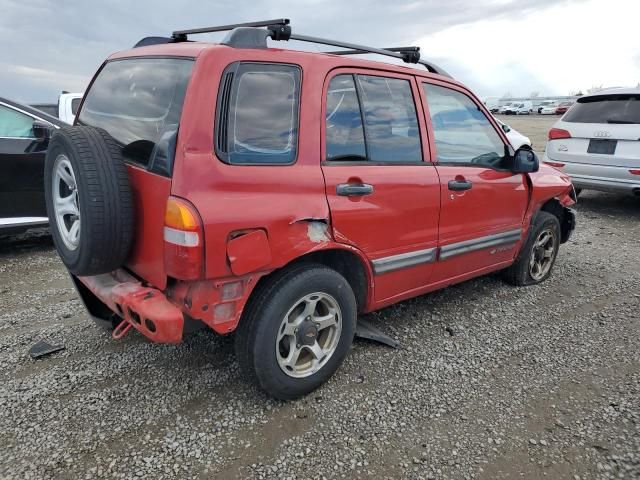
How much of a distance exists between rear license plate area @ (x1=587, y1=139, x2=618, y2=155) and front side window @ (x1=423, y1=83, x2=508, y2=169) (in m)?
3.92

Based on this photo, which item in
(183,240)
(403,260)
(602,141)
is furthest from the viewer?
(602,141)

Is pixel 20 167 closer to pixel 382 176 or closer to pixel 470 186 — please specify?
pixel 382 176

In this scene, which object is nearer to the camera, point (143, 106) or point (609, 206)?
point (143, 106)

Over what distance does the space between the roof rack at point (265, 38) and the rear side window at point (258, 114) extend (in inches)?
5.6

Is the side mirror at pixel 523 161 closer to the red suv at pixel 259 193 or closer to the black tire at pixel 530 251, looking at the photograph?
the red suv at pixel 259 193

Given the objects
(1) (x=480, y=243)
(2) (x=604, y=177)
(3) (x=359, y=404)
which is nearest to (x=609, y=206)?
(2) (x=604, y=177)

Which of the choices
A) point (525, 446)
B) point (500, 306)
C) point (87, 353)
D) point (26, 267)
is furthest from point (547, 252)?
point (26, 267)

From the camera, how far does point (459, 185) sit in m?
3.17

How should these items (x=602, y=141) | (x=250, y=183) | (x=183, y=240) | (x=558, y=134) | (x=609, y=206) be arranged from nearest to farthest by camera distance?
1. (x=183, y=240)
2. (x=250, y=183)
3. (x=602, y=141)
4. (x=558, y=134)
5. (x=609, y=206)

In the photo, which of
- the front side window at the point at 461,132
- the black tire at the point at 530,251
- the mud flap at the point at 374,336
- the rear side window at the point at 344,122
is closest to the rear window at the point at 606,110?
the black tire at the point at 530,251

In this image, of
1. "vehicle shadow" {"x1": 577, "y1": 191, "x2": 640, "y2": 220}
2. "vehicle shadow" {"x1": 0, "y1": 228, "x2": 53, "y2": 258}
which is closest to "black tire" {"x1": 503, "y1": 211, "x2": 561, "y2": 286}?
"vehicle shadow" {"x1": 577, "y1": 191, "x2": 640, "y2": 220}

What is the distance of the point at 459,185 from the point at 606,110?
4941mm

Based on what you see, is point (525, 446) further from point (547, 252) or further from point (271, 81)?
point (547, 252)

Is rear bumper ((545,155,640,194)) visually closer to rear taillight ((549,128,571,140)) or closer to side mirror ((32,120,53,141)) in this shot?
rear taillight ((549,128,571,140))
